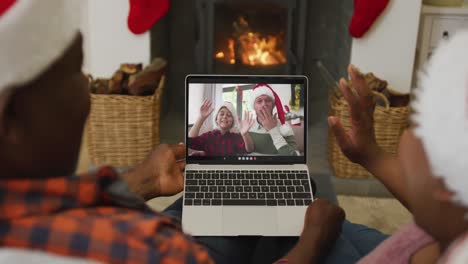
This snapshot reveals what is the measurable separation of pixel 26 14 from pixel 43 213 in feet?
0.71

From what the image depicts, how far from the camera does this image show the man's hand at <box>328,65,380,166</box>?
121 centimetres

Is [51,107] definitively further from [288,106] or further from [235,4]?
[235,4]

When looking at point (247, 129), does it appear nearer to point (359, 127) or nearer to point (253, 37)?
point (359, 127)

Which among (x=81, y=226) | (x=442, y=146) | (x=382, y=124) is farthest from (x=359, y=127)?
(x=382, y=124)

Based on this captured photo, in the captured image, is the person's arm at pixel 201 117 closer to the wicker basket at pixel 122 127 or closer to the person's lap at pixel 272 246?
the person's lap at pixel 272 246

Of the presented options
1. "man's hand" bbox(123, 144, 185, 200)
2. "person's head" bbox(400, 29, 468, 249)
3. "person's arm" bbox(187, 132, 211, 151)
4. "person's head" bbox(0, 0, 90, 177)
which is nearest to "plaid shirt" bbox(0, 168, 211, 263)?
"person's head" bbox(0, 0, 90, 177)

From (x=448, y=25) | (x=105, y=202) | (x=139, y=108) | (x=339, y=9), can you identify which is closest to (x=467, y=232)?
(x=105, y=202)

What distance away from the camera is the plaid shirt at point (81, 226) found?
612mm

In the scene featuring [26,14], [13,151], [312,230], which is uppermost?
[26,14]

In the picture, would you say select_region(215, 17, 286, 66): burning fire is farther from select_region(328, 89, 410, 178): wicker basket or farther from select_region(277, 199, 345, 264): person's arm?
select_region(277, 199, 345, 264): person's arm

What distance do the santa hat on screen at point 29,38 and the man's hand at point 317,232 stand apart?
0.66 m

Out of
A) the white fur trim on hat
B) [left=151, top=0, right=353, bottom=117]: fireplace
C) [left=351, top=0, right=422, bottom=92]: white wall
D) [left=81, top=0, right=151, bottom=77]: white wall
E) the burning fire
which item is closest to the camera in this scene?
the white fur trim on hat

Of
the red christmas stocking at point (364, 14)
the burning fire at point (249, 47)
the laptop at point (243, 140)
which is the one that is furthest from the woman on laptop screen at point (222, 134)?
the burning fire at point (249, 47)

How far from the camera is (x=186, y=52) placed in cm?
308
